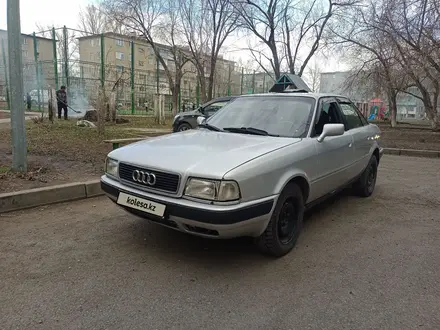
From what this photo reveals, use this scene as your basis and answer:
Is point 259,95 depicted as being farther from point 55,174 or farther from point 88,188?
point 55,174

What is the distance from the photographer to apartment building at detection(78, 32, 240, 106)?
22.2 m

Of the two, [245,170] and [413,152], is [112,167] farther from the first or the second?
[413,152]

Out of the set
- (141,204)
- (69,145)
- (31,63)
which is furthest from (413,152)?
(31,63)

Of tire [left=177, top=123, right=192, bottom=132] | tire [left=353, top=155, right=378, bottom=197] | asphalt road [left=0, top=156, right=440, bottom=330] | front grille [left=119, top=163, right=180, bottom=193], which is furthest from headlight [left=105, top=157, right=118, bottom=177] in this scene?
tire [left=177, top=123, right=192, bottom=132]

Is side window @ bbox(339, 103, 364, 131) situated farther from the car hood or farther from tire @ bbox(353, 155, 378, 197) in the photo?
the car hood

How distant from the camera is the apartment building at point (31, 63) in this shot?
20891 millimetres

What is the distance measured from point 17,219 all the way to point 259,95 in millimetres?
3298

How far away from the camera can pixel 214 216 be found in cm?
257

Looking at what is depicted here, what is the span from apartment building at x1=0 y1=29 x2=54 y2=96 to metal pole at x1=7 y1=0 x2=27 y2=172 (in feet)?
55.7

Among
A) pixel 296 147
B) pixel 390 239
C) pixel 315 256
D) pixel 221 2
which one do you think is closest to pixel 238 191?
pixel 296 147

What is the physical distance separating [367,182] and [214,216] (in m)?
3.66

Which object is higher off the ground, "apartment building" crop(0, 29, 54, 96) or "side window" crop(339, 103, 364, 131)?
"apartment building" crop(0, 29, 54, 96)

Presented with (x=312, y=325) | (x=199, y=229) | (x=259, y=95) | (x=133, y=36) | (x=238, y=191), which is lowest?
(x=312, y=325)

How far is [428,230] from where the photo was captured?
4.01 m
